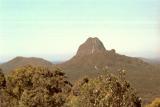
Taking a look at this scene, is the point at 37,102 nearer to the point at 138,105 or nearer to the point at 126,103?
the point at 138,105

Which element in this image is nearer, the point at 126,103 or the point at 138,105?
the point at 126,103

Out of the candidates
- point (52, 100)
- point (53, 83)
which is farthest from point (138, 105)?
point (53, 83)

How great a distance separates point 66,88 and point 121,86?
139 ft

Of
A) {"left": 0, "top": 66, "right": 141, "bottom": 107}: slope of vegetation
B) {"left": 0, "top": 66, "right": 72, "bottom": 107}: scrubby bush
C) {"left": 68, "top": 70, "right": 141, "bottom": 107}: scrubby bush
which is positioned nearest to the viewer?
{"left": 68, "top": 70, "right": 141, "bottom": 107}: scrubby bush

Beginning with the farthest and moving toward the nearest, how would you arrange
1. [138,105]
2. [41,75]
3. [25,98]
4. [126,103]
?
[41,75]
[25,98]
[138,105]
[126,103]

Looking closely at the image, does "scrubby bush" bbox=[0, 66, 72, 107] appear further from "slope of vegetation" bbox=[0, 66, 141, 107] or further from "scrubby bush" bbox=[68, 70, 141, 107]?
"scrubby bush" bbox=[68, 70, 141, 107]

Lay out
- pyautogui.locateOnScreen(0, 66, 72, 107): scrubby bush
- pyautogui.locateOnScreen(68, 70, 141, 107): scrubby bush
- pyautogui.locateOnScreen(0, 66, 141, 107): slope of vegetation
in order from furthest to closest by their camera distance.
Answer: pyautogui.locateOnScreen(0, 66, 72, 107): scrubby bush < pyautogui.locateOnScreen(0, 66, 141, 107): slope of vegetation < pyautogui.locateOnScreen(68, 70, 141, 107): scrubby bush

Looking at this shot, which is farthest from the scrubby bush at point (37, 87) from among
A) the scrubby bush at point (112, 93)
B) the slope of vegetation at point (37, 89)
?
the scrubby bush at point (112, 93)

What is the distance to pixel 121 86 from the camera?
30016 mm

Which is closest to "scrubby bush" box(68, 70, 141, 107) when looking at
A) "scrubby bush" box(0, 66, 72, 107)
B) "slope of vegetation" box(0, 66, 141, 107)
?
"slope of vegetation" box(0, 66, 141, 107)

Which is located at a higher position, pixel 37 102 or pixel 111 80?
pixel 111 80

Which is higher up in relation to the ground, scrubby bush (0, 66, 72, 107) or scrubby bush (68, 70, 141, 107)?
scrubby bush (68, 70, 141, 107)

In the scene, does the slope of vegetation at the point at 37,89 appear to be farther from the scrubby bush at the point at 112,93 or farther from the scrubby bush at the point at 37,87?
the scrubby bush at the point at 112,93

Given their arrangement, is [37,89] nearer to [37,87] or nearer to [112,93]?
[37,87]
